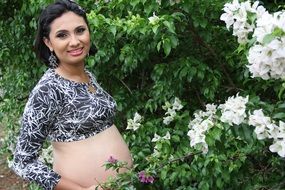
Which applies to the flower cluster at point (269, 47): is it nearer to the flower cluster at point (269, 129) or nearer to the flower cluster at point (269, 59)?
the flower cluster at point (269, 59)

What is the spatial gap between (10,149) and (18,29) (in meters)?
1.48

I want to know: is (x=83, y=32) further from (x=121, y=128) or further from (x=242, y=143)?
(x=121, y=128)

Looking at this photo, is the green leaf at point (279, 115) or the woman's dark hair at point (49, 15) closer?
the green leaf at point (279, 115)

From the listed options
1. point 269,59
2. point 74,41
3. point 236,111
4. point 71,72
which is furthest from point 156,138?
point 269,59

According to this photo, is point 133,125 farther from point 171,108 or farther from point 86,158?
point 86,158

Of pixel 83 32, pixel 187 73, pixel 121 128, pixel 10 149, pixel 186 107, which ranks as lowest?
pixel 10 149

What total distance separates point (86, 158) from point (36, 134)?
28 cm

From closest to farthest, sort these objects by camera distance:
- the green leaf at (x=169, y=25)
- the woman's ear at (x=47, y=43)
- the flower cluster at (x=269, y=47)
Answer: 1. the flower cluster at (x=269, y=47)
2. the woman's ear at (x=47, y=43)
3. the green leaf at (x=169, y=25)

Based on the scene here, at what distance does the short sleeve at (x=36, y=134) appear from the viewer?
2.23 m

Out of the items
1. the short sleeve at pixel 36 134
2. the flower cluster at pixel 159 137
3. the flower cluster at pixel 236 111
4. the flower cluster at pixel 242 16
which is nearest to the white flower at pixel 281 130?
the flower cluster at pixel 236 111

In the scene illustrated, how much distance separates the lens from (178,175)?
2920 millimetres

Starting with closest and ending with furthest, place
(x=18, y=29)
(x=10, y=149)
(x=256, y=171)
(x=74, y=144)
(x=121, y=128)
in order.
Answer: (x=74, y=144), (x=256, y=171), (x=121, y=128), (x=18, y=29), (x=10, y=149)

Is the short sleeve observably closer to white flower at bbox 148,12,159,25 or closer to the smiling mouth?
the smiling mouth

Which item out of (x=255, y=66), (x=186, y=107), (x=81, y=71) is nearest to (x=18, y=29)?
(x=186, y=107)
